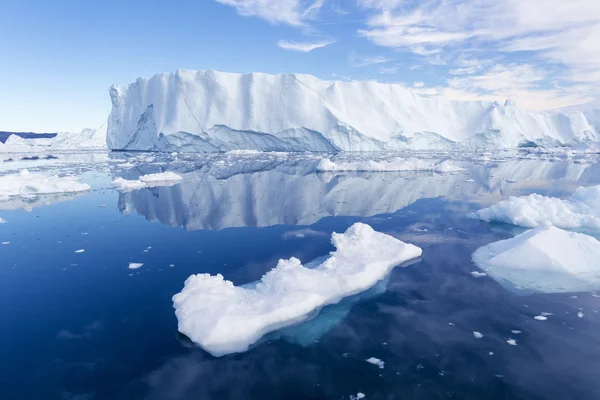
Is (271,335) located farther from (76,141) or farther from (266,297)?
(76,141)

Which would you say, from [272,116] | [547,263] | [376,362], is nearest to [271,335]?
[376,362]

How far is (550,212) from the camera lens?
9062 mm

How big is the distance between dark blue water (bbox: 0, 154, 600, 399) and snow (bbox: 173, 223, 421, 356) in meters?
0.17

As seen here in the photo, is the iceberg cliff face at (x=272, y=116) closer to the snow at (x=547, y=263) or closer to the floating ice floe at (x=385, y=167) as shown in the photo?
the floating ice floe at (x=385, y=167)

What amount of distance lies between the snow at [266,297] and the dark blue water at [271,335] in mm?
170

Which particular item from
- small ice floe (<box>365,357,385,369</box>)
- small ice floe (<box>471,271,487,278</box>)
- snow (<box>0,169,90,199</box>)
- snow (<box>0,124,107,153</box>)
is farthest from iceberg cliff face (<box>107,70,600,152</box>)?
small ice floe (<box>365,357,385,369</box>)

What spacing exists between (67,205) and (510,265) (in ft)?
42.3

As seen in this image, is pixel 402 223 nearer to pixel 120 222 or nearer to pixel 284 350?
pixel 284 350

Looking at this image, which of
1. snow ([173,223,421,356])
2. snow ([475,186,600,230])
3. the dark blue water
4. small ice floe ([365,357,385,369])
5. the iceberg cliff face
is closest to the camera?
the dark blue water

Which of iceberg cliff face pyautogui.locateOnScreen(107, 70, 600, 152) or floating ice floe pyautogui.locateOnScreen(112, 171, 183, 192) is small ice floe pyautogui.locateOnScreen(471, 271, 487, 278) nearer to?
floating ice floe pyautogui.locateOnScreen(112, 171, 183, 192)

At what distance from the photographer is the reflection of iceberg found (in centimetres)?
1062

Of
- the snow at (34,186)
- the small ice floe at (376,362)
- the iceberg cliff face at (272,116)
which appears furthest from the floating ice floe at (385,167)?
the small ice floe at (376,362)

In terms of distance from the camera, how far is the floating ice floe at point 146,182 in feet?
50.4

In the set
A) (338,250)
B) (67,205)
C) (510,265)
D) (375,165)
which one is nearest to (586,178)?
(375,165)
